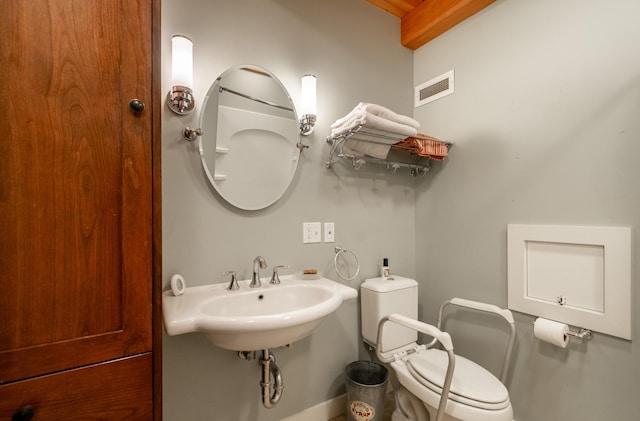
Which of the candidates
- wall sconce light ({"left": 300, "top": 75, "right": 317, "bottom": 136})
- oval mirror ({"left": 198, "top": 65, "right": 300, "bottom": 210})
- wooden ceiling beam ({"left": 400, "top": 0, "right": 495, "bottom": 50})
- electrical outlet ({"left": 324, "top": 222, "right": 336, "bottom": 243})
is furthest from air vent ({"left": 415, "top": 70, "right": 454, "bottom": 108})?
electrical outlet ({"left": 324, "top": 222, "right": 336, "bottom": 243})

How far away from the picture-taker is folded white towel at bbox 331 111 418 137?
1254mm

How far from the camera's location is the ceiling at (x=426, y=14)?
1548 millimetres

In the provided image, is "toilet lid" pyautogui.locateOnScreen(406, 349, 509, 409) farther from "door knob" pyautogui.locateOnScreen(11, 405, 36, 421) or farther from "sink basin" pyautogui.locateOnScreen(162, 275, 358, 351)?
"door knob" pyautogui.locateOnScreen(11, 405, 36, 421)

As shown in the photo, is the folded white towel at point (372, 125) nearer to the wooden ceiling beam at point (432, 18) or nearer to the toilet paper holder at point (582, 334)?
the wooden ceiling beam at point (432, 18)

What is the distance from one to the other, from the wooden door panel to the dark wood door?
24mm

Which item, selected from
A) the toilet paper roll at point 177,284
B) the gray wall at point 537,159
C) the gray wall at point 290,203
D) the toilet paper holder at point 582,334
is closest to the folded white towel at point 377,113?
the gray wall at point 290,203

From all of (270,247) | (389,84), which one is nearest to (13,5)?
(270,247)

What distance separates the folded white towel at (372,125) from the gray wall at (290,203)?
0.20m

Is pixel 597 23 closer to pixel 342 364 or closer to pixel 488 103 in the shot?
pixel 488 103

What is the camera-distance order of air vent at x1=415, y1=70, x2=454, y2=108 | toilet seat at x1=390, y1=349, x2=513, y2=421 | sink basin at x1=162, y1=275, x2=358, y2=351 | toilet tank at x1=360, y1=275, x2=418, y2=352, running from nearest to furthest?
1. sink basin at x1=162, y1=275, x2=358, y2=351
2. toilet seat at x1=390, y1=349, x2=513, y2=421
3. toilet tank at x1=360, y1=275, x2=418, y2=352
4. air vent at x1=415, y1=70, x2=454, y2=108

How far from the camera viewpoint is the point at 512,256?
53.9 inches

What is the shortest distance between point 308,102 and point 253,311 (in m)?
1.04

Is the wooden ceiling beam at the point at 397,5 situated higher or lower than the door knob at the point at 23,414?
higher

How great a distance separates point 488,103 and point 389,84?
0.61 meters
